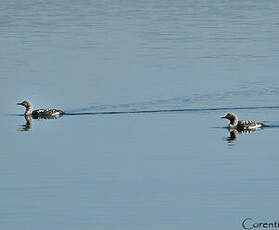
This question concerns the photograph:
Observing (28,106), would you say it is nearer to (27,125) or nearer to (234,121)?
(27,125)

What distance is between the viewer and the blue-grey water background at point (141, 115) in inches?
978

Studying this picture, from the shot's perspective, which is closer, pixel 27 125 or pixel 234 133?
pixel 234 133

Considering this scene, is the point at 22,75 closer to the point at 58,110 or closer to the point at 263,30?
the point at 58,110

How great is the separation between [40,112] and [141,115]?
9.28 feet

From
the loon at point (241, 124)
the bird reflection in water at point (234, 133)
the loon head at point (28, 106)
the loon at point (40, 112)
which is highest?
the loon head at point (28, 106)

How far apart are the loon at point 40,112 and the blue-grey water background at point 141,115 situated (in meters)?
0.30

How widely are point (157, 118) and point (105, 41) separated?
16.5m

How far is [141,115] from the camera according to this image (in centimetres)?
3497

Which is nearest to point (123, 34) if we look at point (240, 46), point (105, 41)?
point (105, 41)

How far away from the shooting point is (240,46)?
48.8 metres

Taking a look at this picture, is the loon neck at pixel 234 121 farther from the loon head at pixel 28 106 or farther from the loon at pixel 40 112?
the loon head at pixel 28 106

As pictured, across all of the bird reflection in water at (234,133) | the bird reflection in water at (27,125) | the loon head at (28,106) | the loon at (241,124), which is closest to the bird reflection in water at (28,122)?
the bird reflection in water at (27,125)

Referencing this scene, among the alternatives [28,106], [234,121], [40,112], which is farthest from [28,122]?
[234,121]

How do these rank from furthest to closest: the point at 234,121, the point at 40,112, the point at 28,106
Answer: the point at 28,106 < the point at 40,112 < the point at 234,121
